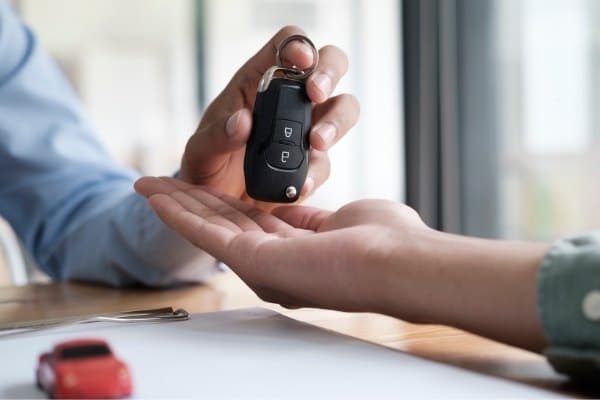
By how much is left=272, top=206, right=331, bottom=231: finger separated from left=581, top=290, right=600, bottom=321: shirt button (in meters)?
0.30

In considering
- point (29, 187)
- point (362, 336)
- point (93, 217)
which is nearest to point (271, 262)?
point (362, 336)

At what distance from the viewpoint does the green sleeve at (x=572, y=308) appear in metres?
0.43

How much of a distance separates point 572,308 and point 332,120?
0.38 metres

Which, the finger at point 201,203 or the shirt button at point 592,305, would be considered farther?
the finger at point 201,203

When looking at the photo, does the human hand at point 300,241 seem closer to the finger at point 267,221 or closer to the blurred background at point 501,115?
the finger at point 267,221

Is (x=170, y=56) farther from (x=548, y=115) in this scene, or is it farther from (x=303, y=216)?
(x=303, y=216)

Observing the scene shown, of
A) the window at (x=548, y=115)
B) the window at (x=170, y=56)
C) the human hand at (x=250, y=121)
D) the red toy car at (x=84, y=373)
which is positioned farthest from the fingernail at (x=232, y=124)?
the window at (x=170, y=56)

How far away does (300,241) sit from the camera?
1.88ft

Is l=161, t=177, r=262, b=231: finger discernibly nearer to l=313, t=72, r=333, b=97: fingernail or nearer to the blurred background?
l=313, t=72, r=333, b=97: fingernail

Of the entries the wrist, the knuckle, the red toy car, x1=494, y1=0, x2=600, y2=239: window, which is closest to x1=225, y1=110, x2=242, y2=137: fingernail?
the knuckle

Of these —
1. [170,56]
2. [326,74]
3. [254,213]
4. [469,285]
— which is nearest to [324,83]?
[326,74]

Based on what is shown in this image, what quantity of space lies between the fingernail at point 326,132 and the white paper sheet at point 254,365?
0.19 meters

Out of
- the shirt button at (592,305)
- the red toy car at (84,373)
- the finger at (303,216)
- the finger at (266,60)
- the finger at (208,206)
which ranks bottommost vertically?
the red toy car at (84,373)

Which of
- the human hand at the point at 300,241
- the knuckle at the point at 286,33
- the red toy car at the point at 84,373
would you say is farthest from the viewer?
the knuckle at the point at 286,33
